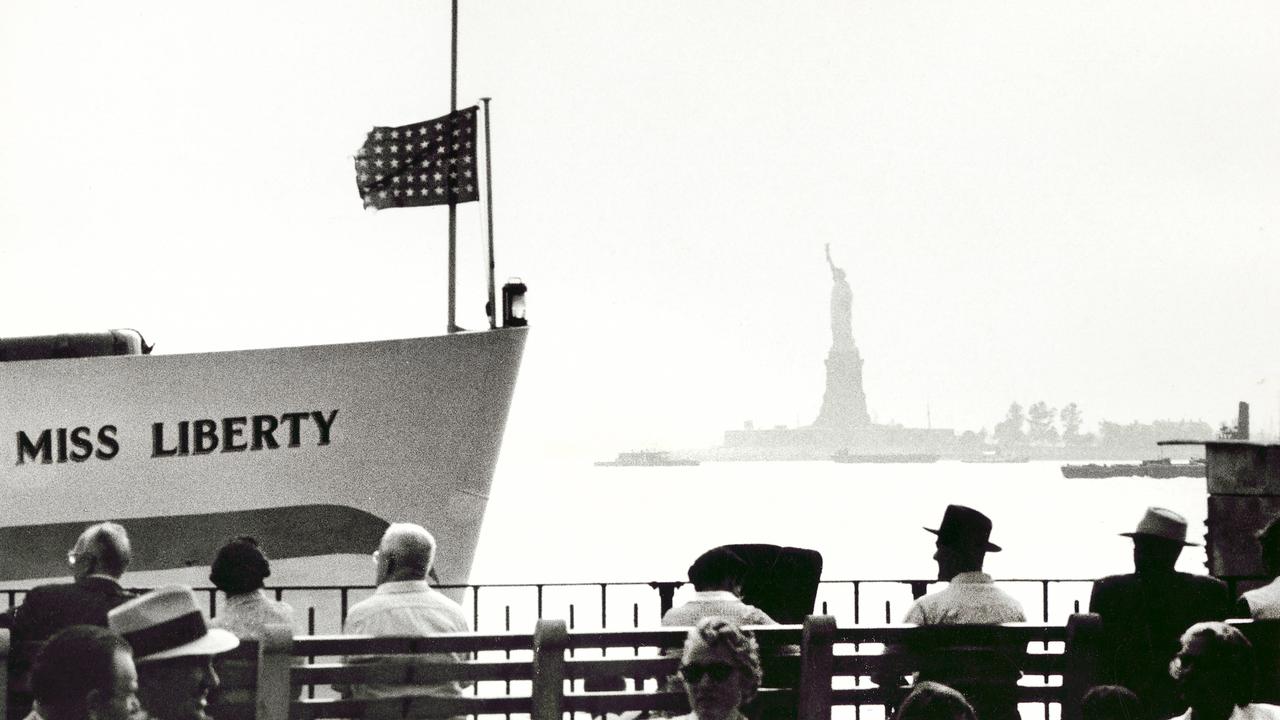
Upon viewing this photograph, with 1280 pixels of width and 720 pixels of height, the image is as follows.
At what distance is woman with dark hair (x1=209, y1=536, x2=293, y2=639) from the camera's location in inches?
251

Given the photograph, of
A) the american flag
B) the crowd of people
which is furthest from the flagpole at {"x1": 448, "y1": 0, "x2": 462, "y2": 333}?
the crowd of people

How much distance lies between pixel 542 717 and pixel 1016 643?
6.05ft

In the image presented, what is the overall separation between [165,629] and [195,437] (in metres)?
11.5

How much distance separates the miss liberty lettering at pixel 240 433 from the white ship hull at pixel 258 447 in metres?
0.01

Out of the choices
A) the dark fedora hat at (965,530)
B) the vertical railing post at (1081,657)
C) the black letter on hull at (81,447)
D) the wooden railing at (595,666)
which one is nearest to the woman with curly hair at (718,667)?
the wooden railing at (595,666)

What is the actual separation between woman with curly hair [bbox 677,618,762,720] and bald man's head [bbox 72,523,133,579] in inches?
101

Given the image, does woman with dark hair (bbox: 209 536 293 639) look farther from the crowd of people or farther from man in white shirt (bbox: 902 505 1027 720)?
man in white shirt (bbox: 902 505 1027 720)

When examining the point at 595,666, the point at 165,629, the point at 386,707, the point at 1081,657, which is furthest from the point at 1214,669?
Answer: the point at 165,629

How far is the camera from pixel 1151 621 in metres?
6.80

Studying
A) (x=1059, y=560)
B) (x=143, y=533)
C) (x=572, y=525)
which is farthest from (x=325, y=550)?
(x=572, y=525)

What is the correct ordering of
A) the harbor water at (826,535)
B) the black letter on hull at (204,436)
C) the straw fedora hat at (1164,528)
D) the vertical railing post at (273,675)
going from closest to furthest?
the vertical railing post at (273,675), the straw fedora hat at (1164,528), the black letter on hull at (204,436), the harbor water at (826,535)

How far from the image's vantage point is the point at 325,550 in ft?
51.2

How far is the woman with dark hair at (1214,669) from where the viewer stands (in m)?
5.36

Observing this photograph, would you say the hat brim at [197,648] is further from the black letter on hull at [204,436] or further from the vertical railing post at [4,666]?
the black letter on hull at [204,436]
